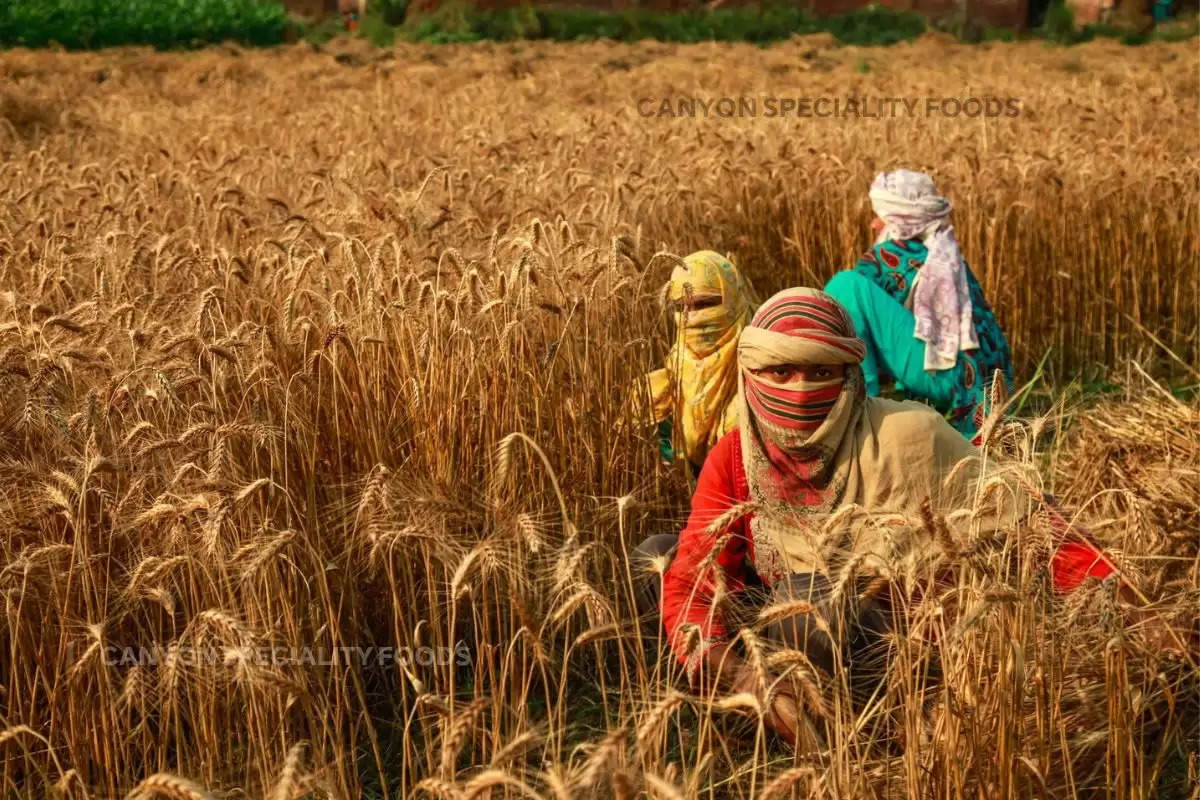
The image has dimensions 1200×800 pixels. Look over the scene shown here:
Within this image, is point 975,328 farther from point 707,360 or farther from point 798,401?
point 798,401

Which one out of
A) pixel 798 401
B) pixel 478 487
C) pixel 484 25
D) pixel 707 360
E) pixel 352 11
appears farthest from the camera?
pixel 352 11

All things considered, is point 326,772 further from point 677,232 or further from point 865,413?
point 677,232

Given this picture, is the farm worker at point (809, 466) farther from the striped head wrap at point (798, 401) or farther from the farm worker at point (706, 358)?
the farm worker at point (706, 358)

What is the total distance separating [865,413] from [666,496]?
3.05 ft

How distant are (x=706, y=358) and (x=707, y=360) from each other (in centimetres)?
2

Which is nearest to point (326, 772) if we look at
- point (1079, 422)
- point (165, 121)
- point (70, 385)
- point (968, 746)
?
point (968, 746)

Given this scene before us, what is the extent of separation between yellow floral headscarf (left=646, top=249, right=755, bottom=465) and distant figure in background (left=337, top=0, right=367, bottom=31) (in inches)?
937

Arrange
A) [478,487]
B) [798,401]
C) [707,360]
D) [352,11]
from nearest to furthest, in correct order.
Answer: [798,401] < [478,487] < [707,360] < [352,11]

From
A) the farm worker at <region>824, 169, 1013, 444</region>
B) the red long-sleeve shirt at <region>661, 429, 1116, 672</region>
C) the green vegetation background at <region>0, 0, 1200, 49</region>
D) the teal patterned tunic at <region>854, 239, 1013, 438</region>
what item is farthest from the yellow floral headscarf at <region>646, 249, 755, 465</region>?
the green vegetation background at <region>0, 0, 1200, 49</region>

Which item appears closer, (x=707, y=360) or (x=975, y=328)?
(x=707, y=360)

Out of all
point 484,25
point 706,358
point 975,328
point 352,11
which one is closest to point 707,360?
point 706,358

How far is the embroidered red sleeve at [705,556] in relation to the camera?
96.0 inches

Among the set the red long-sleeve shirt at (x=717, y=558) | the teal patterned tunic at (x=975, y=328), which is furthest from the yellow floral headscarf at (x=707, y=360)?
the teal patterned tunic at (x=975, y=328)

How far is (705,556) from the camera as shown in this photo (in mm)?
2338
